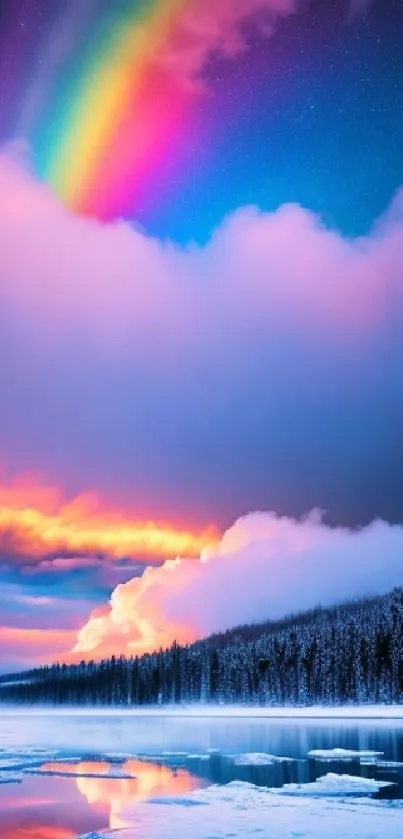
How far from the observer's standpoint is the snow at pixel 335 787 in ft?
77.0

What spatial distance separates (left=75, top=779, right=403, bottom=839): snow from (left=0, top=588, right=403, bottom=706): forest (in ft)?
280

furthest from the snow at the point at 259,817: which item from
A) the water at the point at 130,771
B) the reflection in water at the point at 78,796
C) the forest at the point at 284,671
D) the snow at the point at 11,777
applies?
the forest at the point at 284,671

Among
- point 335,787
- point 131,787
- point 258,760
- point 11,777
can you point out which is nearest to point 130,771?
point 11,777

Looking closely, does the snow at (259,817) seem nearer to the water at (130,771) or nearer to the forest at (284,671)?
the water at (130,771)

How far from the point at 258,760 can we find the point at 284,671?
97.6m

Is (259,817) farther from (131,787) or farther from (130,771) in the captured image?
(130,771)

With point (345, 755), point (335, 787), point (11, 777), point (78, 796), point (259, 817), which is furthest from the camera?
point (345, 755)

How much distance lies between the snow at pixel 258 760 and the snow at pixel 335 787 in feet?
21.9

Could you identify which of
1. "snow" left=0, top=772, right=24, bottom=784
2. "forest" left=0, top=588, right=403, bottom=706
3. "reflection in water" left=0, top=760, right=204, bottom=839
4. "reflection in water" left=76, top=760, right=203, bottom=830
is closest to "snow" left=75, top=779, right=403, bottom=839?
"reflection in water" left=76, top=760, right=203, bottom=830

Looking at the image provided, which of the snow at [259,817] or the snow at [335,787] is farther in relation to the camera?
the snow at [335,787]

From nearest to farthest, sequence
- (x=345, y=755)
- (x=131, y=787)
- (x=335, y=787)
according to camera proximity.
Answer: (x=335, y=787)
(x=131, y=787)
(x=345, y=755)

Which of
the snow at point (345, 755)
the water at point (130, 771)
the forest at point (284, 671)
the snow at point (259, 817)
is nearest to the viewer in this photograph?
the snow at point (259, 817)

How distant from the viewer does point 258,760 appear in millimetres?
33125

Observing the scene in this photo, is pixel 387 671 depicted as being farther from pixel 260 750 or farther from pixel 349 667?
pixel 260 750
